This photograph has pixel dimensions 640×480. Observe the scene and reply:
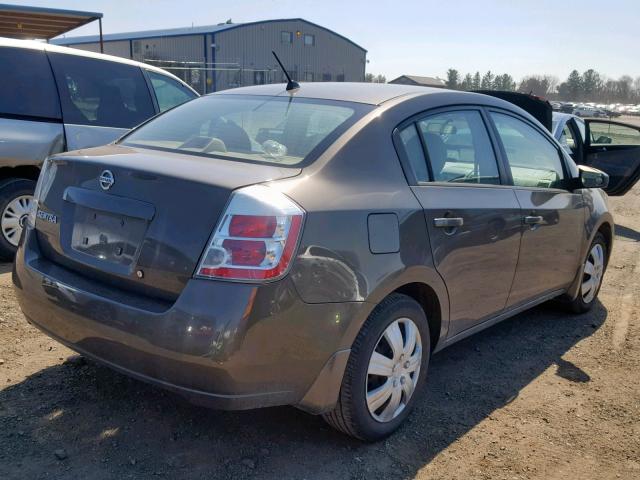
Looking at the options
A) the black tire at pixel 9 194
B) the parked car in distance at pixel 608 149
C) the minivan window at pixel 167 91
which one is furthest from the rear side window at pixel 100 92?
the parked car in distance at pixel 608 149

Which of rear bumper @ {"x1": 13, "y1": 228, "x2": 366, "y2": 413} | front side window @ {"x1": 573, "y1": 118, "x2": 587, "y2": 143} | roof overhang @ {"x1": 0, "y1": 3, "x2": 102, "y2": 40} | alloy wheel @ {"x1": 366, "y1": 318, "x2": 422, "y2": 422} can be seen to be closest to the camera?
rear bumper @ {"x1": 13, "y1": 228, "x2": 366, "y2": 413}

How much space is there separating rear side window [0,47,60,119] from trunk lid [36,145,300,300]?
2.92m

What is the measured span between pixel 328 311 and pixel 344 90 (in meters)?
1.48

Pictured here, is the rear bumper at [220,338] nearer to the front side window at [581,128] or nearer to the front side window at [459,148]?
the front side window at [459,148]

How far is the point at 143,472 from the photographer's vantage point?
265 centimetres

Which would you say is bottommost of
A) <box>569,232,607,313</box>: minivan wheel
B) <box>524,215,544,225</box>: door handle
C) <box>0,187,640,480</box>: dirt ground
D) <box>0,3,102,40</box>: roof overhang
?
<box>0,187,640,480</box>: dirt ground

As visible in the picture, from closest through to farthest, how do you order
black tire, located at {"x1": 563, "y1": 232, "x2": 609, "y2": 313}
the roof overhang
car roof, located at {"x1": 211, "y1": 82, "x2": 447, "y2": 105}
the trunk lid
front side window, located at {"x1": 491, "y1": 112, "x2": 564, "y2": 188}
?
the trunk lid, car roof, located at {"x1": 211, "y1": 82, "x2": 447, "y2": 105}, front side window, located at {"x1": 491, "y1": 112, "x2": 564, "y2": 188}, black tire, located at {"x1": 563, "y1": 232, "x2": 609, "y2": 313}, the roof overhang

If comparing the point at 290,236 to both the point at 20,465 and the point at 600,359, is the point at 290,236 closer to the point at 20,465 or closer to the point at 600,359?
the point at 20,465

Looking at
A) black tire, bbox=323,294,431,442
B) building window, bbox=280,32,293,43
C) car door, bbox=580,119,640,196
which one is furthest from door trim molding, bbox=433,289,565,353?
building window, bbox=280,32,293,43

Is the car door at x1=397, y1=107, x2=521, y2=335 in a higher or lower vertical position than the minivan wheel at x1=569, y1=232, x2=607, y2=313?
higher

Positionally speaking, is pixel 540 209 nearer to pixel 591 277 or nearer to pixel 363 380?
pixel 591 277

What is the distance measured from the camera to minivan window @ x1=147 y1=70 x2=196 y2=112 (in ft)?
21.6

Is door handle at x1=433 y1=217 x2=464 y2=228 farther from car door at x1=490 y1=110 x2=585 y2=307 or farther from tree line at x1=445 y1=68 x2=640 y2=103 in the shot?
tree line at x1=445 y1=68 x2=640 y2=103

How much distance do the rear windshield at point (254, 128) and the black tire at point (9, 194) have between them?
2.51 metres
